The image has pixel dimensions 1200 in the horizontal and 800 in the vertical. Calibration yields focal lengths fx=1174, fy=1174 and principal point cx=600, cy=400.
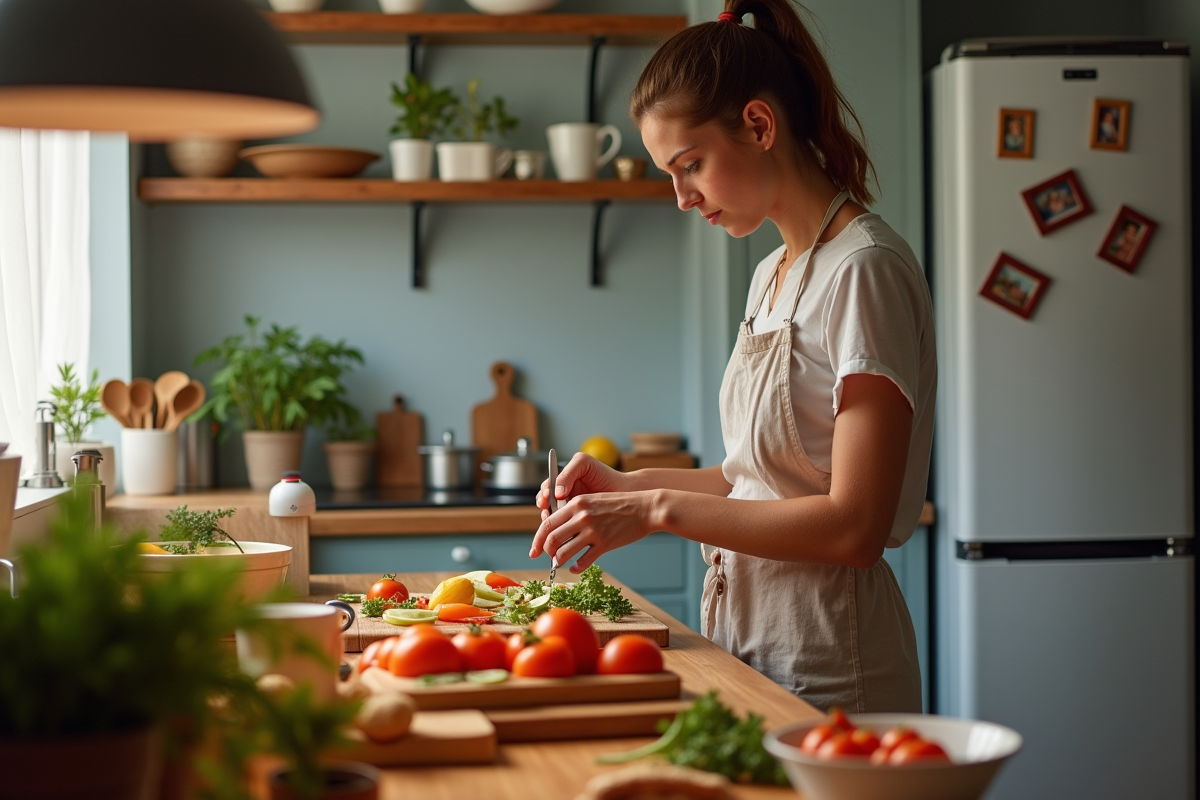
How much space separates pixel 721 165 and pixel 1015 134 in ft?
5.06

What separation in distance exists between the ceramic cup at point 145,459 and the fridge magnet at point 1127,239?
240 centimetres

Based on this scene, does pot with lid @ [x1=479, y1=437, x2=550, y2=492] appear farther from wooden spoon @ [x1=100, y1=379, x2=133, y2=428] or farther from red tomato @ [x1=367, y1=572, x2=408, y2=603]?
red tomato @ [x1=367, y1=572, x2=408, y2=603]

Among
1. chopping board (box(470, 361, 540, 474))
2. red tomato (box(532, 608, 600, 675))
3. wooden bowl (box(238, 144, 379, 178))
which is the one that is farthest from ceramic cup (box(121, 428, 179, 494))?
red tomato (box(532, 608, 600, 675))

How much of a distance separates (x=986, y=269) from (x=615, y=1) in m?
1.46

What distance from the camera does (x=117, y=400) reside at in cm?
310

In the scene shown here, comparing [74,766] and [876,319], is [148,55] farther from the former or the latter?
[876,319]

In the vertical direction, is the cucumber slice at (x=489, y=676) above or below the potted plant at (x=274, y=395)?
below

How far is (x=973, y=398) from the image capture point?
279 centimetres

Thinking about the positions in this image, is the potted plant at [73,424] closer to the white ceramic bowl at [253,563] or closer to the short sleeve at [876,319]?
the white ceramic bowl at [253,563]

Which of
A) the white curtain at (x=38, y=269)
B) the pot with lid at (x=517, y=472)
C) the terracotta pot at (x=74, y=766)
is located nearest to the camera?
the terracotta pot at (x=74, y=766)

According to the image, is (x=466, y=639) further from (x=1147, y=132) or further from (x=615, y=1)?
(x=615, y=1)

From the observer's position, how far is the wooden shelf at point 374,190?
10.6ft

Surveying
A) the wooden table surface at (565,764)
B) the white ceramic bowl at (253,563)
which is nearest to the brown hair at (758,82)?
the wooden table surface at (565,764)

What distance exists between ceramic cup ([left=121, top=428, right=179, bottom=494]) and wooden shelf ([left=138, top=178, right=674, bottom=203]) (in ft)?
2.21
